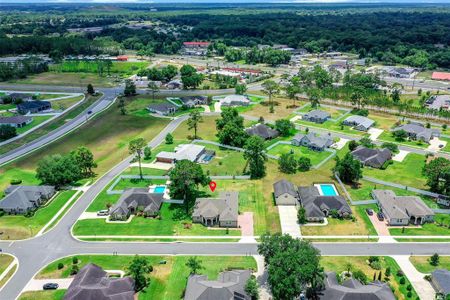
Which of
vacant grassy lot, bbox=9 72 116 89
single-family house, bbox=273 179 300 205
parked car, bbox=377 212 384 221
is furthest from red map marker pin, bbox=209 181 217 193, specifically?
vacant grassy lot, bbox=9 72 116 89

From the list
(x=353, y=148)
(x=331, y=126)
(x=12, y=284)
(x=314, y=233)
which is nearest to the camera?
(x=12, y=284)

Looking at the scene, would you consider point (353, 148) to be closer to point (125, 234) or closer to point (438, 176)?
point (438, 176)

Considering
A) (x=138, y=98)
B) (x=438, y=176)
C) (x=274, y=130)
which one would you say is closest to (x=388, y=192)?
(x=438, y=176)

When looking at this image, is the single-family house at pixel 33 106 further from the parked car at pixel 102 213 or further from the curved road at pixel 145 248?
the curved road at pixel 145 248

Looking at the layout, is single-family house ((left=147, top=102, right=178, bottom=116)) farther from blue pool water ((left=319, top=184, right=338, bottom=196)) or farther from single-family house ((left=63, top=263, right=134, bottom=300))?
single-family house ((left=63, top=263, right=134, bottom=300))

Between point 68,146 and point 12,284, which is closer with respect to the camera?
point 12,284

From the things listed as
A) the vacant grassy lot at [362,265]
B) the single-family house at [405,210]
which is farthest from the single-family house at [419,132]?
Answer: the vacant grassy lot at [362,265]
